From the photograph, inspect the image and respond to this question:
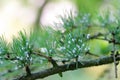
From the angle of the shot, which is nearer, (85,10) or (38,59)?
(38,59)

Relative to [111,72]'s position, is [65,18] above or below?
above

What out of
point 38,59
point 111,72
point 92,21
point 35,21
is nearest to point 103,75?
point 111,72

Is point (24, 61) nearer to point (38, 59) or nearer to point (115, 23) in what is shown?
point (38, 59)

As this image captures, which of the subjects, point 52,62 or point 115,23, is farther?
point 115,23

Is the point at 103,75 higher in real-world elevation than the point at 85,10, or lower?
lower

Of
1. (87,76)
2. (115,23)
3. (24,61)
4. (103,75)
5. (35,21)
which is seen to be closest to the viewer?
(24,61)

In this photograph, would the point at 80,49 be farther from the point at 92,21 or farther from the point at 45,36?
the point at 92,21

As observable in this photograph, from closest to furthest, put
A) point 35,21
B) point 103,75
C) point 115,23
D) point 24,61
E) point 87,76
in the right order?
point 24,61, point 115,23, point 103,75, point 87,76, point 35,21

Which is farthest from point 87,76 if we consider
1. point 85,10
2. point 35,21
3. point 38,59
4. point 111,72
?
point 35,21

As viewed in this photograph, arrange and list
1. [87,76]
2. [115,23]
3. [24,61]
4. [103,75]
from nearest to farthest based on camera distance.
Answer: [24,61], [115,23], [103,75], [87,76]
